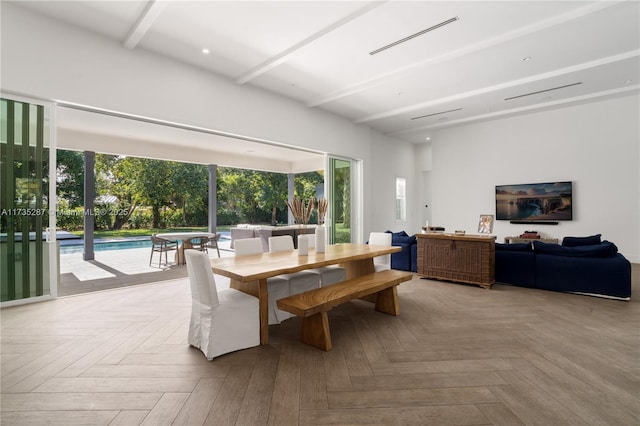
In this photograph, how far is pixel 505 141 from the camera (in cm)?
Result: 782

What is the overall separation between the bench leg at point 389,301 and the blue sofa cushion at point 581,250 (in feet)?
8.57

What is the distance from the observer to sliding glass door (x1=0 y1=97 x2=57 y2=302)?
→ 3596 millimetres

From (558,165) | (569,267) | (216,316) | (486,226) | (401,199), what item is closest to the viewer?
(216,316)

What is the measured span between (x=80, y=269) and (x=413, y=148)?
30.6ft

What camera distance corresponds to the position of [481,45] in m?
4.31

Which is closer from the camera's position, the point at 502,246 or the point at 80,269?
the point at 502,246

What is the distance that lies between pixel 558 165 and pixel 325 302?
709 cm

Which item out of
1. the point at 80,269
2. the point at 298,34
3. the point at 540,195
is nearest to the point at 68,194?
the point at 80,269

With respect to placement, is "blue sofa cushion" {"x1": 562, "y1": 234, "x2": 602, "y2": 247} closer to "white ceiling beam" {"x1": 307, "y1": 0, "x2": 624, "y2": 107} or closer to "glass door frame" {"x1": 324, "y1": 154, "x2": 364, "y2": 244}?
"white ceiling beam" {"x1": 307, "y1": 0, "x2": 624, "y2": 107}

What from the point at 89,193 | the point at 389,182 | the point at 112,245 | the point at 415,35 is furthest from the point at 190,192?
the point at 415,35

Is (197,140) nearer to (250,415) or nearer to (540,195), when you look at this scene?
(250,415)

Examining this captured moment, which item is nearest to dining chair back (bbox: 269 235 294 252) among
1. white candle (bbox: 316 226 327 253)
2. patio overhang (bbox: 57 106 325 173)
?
white candle (bbox: 316 226 327 253)

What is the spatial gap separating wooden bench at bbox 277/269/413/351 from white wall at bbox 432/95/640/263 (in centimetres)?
559

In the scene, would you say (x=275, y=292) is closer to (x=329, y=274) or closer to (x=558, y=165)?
(x=329, y=274)
